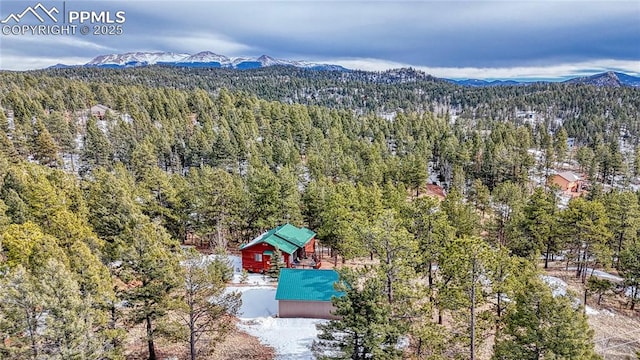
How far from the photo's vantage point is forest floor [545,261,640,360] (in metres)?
25.1

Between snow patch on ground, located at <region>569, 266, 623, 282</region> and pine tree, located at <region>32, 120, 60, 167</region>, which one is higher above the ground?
pine tree, located at <region>32, 120, 60, 167</region>

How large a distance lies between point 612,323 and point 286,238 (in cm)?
2659

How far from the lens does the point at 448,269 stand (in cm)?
2086

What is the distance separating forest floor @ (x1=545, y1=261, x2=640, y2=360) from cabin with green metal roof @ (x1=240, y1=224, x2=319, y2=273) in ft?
69.9

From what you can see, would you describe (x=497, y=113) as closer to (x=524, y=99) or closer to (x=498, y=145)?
(x=524, y=99)

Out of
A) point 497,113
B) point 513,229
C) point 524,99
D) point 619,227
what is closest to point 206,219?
point 513,229

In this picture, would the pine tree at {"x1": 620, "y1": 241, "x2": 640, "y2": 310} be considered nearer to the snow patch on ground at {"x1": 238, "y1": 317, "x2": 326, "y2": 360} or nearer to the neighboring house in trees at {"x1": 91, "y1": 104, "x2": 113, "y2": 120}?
the snow patch on ground at {"x1": 238, "y1": 317, "x2": 326, "y2": 360}

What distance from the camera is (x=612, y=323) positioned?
29469 mm

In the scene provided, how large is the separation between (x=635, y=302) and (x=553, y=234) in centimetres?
A: 809

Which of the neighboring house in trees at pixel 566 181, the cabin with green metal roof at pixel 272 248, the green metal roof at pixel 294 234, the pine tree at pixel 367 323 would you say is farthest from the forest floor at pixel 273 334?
the neighboring house in trees at pixel 566 181

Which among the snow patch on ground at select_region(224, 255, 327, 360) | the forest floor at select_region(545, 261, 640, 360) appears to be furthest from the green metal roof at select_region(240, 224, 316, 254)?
the forest floor at select_region(545, 261, 640, 360)

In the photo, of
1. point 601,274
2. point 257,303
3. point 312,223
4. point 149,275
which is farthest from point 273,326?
point 601,274

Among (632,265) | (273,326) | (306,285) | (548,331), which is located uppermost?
(548,331)

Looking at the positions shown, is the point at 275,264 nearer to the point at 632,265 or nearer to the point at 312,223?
the point at 312,223
